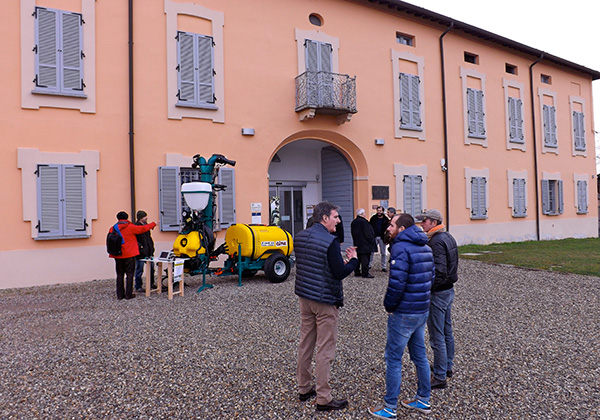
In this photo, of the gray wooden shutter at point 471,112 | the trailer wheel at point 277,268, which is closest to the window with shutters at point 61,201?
the trailer wheel at point 277,268

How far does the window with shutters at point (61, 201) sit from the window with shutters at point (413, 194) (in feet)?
30.8

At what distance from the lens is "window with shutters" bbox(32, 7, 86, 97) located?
9.21m

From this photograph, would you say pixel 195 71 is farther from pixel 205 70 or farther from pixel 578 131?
pixel 578 131

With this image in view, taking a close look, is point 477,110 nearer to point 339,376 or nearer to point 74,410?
point 339,376

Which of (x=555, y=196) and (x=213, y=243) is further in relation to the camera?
(x=555, y=196)

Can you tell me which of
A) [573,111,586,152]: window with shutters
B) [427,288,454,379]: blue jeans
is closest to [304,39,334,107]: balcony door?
[427,288,454,379]: blue jeans

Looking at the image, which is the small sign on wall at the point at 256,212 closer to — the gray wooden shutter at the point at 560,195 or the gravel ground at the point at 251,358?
the gravel ground at the point at 251,358

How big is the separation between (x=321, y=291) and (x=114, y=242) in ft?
16.4

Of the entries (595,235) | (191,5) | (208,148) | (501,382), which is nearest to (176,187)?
(208,148)

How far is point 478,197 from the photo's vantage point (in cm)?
1574

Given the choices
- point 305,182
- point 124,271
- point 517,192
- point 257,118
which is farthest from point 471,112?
point 124,271

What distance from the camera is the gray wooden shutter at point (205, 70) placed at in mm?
10758

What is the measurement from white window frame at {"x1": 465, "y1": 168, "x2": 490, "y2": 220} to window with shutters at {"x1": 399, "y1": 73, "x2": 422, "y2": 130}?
115 inches

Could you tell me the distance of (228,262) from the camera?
28.7ft
